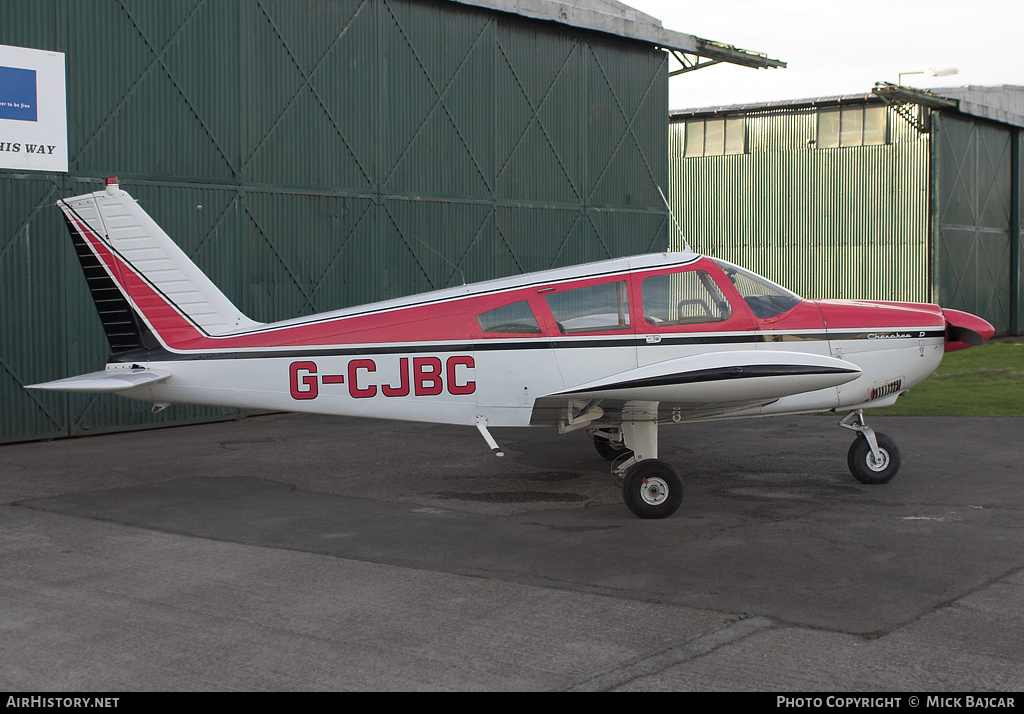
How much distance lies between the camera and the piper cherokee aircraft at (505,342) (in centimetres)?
899

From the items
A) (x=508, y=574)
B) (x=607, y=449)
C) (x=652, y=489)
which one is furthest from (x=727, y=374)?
(x=607, y=449)

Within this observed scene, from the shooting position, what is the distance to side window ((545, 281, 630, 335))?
9016mm

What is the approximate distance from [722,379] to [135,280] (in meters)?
5.74

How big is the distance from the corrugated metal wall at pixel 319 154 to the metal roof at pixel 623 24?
34 cm

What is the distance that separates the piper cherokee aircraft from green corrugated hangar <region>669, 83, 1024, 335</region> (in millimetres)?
24984

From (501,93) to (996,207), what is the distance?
84.0 ft

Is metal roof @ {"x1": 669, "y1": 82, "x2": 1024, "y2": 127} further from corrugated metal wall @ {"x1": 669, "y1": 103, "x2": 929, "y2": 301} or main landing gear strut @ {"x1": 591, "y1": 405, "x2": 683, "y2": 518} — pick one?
main landing gear strut @ {"x1": 591, "y1": 405, "x2": 683, "y2": 518}

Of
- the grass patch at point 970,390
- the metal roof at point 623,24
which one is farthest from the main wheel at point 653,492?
the metal roof at point 623,24

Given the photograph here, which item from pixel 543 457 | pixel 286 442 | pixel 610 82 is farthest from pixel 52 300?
pixel 610 82

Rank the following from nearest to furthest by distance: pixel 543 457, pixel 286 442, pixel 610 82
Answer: pixel 543 457 < pixel 286 442 < pixel 610 82

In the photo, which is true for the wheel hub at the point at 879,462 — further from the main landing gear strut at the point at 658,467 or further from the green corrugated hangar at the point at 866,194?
the green corrugated hangar at the point at 866,194

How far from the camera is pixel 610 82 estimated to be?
21547mm

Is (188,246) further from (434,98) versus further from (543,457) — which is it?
(543,457)

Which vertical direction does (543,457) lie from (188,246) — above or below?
below
